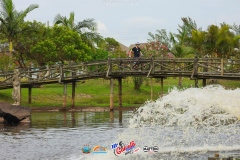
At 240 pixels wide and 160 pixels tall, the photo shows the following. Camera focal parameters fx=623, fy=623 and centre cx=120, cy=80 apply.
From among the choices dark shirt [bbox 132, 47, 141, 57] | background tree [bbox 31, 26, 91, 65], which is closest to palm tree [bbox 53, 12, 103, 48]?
background tree [bbox 31, 26, 91, 65]

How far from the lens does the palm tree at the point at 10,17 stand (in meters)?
51.2

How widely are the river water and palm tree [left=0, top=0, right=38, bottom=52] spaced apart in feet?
60.9

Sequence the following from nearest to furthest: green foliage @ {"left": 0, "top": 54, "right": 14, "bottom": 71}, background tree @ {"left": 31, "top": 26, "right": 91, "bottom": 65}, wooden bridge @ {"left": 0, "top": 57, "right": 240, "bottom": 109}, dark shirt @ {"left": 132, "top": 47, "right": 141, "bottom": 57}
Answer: wooden bridge @ {"left": 0, "top": 57, "right": 240, "bottom": 109} → dark shirt @ {"left": 132, "top": 47, "right": 141, "bottom": 57} → green foliage @ {"left": 0, "top": 54, "right": 14, "bottom": 71} → background tree @ {"left": 31, "top": 26, "right": 91, "bottom": 65}

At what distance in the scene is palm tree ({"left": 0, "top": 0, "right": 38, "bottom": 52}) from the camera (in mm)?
51188

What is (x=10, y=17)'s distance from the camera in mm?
51688

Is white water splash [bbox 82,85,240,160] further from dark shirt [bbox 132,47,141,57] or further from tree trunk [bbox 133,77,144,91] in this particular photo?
tree trunk [bbox 133,77,144,91]

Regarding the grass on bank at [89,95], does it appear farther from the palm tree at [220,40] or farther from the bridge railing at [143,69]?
the palm tree at [220,40]

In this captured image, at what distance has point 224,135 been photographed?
Answer: 86.2 ft

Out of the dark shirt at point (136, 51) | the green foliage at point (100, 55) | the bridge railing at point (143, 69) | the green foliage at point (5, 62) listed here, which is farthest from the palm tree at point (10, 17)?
the green foliage at point (100, 55)

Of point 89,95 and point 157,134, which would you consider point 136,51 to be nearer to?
point 89,95

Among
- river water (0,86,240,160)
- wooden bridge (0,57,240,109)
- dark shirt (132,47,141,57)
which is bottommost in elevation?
river water (0,86,240,160)

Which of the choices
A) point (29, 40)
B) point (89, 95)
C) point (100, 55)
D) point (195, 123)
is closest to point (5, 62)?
point (29, 40)

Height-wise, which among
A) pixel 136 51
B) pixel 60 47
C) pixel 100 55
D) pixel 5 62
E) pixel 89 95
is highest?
pixel 60 47

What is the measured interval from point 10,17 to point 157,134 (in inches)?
1112
